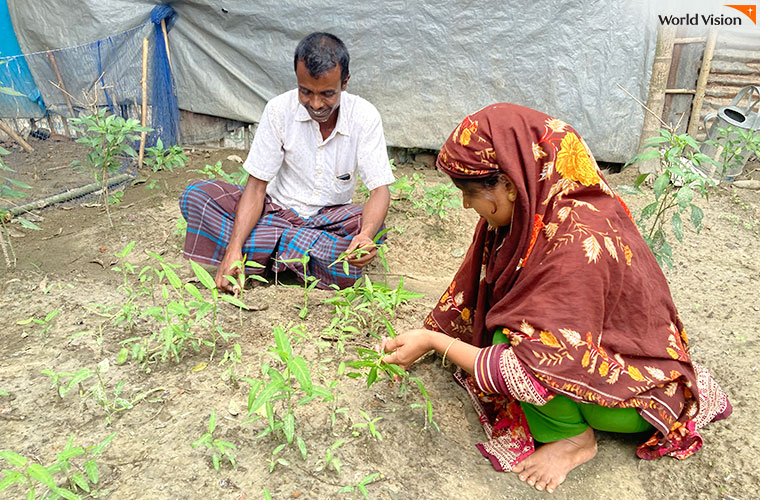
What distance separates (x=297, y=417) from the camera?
6.18 ft

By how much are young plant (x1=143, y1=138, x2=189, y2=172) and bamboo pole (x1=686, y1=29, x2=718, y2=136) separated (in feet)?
14.4

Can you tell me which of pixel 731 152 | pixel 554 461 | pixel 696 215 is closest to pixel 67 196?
pixel 554 461

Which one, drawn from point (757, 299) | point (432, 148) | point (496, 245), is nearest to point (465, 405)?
point (496, 245)

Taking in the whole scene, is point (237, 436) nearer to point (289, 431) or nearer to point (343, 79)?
point (289, 431)

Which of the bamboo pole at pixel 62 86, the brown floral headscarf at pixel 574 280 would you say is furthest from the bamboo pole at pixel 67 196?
the brown floral headscarf at pixel 574 280

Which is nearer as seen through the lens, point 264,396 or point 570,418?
point 264,396

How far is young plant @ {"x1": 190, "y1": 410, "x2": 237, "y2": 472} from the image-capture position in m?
1.64

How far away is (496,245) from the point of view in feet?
6.33

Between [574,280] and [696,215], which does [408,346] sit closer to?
[574,280]

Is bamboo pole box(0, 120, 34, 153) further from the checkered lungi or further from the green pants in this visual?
the green pants

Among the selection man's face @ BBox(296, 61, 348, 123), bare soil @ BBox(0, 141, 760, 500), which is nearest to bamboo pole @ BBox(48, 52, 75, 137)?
bare soil @ BBox(0, 141, 760, 500)

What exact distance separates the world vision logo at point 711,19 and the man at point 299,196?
3.14 m

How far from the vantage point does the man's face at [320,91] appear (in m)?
2.59

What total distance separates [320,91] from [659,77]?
3.48 meters
